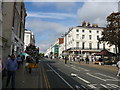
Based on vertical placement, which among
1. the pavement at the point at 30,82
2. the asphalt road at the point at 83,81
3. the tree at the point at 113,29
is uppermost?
the tree at the point at 113,29

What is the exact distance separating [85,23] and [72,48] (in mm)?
12997

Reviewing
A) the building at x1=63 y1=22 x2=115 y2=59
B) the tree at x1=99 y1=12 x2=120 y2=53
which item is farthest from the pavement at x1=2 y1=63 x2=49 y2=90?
the building at x1=63 y1=22 x2=115 y2=59

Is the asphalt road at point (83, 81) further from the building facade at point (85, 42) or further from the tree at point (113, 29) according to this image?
the building facade at point (85, 42)

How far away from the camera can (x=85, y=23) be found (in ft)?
255

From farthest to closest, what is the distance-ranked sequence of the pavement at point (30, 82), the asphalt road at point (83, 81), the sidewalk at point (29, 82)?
the asphalt road at point (83, 81) → the sidewalk at point (29, 82) → the pavement at point (30, 82)

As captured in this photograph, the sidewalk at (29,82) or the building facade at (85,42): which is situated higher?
the building facade at (85,42)

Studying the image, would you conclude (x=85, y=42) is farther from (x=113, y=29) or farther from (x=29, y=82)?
(x=29, y=82)

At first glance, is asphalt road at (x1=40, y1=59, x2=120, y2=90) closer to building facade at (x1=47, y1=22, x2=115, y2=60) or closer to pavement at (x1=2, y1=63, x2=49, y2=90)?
pavement at (x1=2, y1=63, x2=49, y2=90)

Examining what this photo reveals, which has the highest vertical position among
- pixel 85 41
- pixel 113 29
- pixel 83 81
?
pixel 85 41

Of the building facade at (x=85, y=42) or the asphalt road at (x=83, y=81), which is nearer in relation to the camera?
the asphalt road at (x=83, y=81)

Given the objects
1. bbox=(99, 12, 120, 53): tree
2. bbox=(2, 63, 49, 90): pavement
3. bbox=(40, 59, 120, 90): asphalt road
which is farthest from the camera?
bbox=(99, 12, 120, 53): tree

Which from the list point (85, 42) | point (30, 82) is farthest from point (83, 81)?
point (85, 42)

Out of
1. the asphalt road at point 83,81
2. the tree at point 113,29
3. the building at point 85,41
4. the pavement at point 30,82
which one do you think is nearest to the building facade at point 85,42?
the building at point 85,41

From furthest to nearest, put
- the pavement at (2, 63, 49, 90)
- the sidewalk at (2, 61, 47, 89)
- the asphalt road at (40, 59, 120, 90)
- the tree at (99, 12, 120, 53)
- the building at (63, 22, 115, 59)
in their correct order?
1. the building at (63, 22, 115, 59)
2. the tree at (99, 12, 120, 53)
3. the asphalt road at (40, 59, 120, 90)
4. the sidewalk at (2, 61, 47, 89)
5. the pavement at (2, 63, 49, 90)
